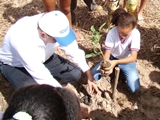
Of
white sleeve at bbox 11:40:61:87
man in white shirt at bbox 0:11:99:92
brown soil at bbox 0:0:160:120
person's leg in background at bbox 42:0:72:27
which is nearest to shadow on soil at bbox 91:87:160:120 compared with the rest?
brown soil at bbox 0:0:160:120

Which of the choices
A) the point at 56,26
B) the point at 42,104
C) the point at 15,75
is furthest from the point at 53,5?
the point at 42,104

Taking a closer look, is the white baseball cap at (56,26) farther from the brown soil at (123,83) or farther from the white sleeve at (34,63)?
the brown soil at (123,83)

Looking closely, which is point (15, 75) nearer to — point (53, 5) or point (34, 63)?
point (34, 63)

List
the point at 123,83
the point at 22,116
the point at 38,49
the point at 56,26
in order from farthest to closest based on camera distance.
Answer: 1. the point at 123,83
2. the point at 38,49
3. the point at 56,26
4. the point at 22,116

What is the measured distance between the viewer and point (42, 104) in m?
1.18

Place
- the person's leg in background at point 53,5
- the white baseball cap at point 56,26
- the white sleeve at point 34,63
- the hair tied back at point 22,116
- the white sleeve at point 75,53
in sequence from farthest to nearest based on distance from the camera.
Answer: the person's leg in background at point 53,5, the white sleeve at point 75,53, the white sleeve at point 34,63, the white baseball cap at point 56,26, the hair tied back at point 22,116

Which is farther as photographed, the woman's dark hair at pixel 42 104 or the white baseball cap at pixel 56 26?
the white baseball cap at pixel 56 26

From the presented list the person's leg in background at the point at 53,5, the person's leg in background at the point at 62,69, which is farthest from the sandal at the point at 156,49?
the person's leg in background at the point at 53,5

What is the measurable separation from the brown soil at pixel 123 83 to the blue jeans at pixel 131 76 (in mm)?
125

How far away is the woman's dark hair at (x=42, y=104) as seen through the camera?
3.84 feet

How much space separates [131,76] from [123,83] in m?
0.22

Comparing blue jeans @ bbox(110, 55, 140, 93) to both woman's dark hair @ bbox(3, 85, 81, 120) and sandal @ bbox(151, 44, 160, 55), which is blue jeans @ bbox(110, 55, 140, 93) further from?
woman's dark hair @ bbox(3, 85, 81, 120)

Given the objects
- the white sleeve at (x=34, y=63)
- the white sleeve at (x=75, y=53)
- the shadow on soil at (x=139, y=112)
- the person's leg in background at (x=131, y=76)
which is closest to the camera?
the white sleeve at (x=34, y=63)

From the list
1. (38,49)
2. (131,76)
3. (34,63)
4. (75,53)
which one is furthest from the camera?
(131,76)
